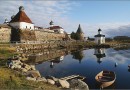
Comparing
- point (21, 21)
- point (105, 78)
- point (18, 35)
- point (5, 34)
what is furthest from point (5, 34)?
point (105, 78)

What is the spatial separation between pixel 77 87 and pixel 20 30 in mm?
45478

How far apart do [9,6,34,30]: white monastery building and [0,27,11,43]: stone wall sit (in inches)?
188

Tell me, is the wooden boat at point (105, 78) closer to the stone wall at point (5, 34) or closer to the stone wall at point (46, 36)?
the stone wall at point (5, 34)

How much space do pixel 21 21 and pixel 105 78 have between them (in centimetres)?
4268

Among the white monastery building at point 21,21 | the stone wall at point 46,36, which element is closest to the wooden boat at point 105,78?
the white monastery building at point 21,21

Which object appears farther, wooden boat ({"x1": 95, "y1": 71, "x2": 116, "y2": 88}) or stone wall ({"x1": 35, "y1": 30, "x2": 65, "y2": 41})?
stone wall ({"x1": 35, "y1": 30, "x2": 65, "y2": 41})

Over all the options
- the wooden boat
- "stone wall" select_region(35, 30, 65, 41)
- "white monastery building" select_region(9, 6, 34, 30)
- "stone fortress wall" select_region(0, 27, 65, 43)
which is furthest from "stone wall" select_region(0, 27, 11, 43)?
the wooden boat

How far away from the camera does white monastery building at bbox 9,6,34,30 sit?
6294cm

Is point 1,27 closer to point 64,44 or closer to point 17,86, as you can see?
point 64,44

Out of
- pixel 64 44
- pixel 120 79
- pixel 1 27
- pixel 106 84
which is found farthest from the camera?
pixel 64 44

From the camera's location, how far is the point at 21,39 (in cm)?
5922

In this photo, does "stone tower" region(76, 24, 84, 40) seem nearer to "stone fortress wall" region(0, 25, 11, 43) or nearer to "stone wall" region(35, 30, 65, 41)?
"stone wall" region(35, 30, 65, 41)

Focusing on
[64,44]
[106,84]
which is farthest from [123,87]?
[64,44]

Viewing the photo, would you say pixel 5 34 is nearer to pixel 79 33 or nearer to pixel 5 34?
pixel 5 34
